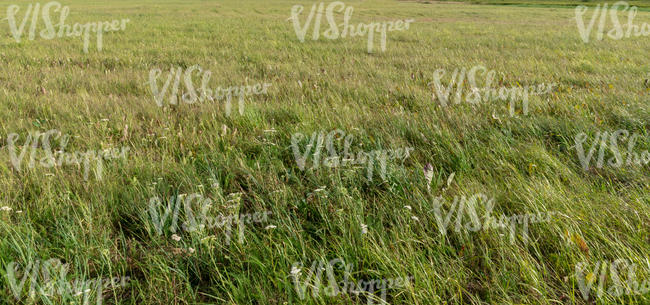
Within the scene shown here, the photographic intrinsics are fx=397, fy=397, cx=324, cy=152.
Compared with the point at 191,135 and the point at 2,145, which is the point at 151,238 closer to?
the point at 191,135

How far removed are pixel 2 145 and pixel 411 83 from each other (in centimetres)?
469

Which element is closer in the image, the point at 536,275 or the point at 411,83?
the point at 536,275

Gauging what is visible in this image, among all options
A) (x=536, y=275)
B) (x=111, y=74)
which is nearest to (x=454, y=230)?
(x=536, y=275)

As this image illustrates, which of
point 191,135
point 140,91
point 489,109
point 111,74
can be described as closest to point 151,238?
point 191,135

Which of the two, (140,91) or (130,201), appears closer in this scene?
(130,201)

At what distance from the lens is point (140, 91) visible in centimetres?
518

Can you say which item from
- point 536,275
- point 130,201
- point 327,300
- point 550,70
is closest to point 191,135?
point 130,201

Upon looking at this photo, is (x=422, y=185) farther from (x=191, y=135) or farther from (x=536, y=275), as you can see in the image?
(x=191, y=135)

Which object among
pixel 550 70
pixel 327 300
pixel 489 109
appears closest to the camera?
pixel 327 300

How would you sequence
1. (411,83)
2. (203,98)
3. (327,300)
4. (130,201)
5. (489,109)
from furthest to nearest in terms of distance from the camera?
1. (411,83)
2. (203,98)
3. (489,109)
4. (130,201)
5. (327,300)

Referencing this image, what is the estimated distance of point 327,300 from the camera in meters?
1.49

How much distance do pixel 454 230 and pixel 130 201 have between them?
5.58 ft

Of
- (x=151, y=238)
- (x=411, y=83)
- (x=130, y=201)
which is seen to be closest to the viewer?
(x=151, y=238)

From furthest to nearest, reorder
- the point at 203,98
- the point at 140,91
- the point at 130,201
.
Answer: the point at 140,91, the point at 203,98, the point at 130,201
